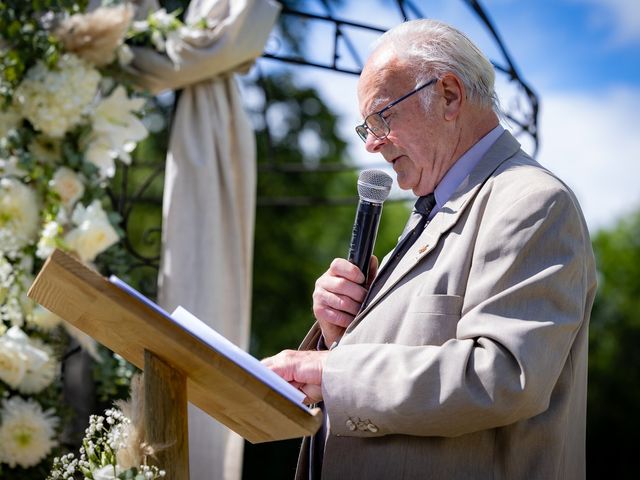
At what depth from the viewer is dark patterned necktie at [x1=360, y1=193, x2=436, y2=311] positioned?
2455 mm

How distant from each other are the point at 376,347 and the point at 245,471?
885 centimetres

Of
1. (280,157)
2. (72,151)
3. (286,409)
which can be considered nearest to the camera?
(286,409)

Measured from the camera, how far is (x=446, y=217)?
2.38m

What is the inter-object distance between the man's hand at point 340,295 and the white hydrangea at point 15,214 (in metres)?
1.56

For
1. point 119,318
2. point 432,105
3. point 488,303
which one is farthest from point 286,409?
point 432,105

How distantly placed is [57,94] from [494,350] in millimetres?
2241

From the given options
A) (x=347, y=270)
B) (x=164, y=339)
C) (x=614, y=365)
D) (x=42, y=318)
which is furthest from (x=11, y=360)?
(x=614, y=365)

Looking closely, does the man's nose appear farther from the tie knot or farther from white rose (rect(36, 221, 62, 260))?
white rose (rect(36, 221, 62, 260))

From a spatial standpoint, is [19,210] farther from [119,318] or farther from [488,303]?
[488,303]

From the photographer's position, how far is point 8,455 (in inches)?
133

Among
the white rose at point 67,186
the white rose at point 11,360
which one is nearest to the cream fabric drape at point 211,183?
the white rose at point 67,186

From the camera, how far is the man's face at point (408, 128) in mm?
2477

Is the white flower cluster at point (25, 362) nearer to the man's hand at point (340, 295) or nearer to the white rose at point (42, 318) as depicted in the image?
the white rose at point (42, 318)

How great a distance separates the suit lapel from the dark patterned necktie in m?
0.02
